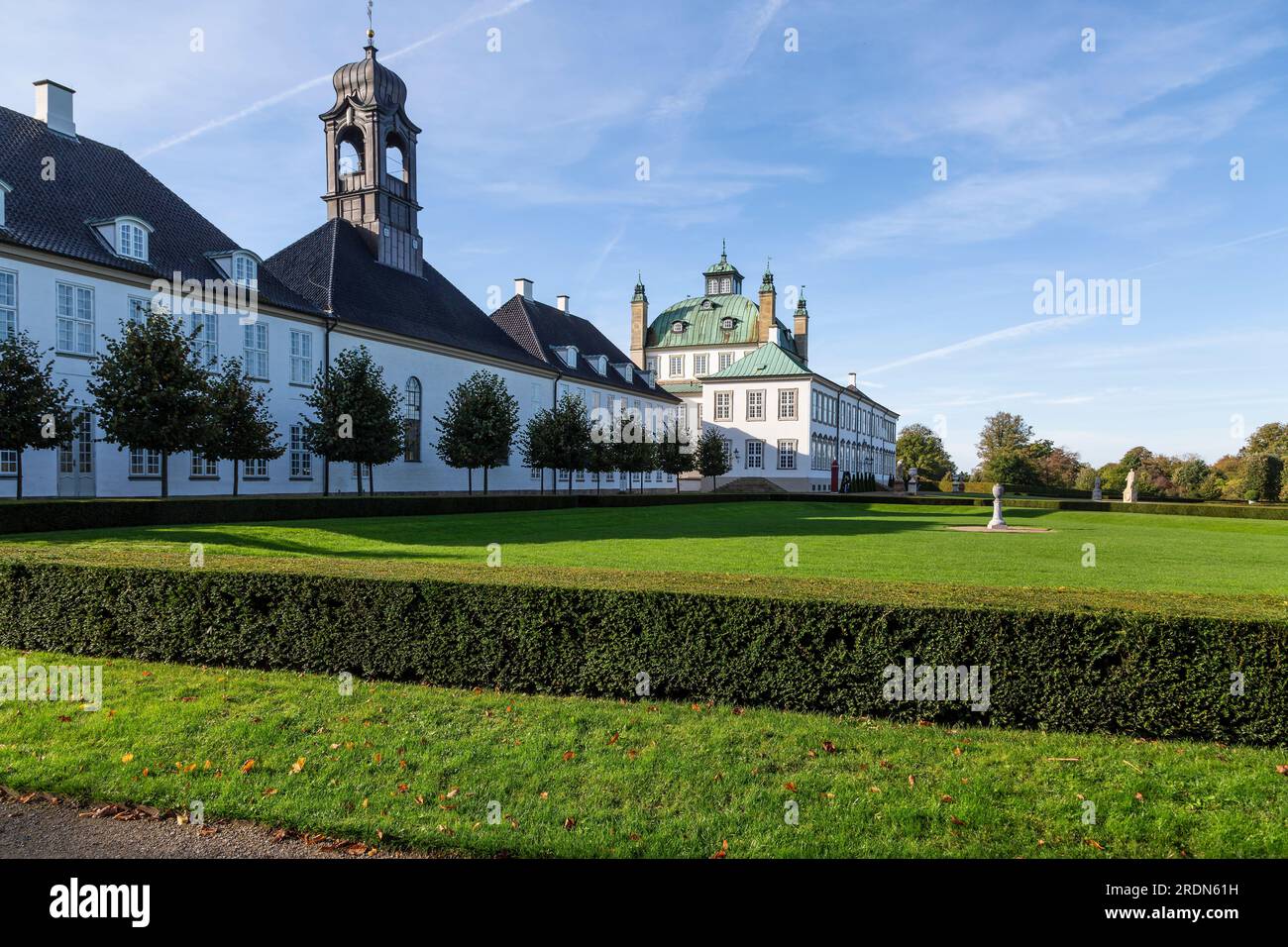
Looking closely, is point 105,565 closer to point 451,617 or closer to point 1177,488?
point 451,617

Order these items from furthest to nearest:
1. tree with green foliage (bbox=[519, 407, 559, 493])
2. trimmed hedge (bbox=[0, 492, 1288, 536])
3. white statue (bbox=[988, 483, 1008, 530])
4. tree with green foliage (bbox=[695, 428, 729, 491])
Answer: tree with green foliage (bbox=[695, 428, 729, 491]) → tree with green foliage (bbox=[519, 407, 559, 493]) → white statue (bbox=[988, 483, 1008, 530]) → trimmed hedge (bbox=[0, 492, 1288, 536])

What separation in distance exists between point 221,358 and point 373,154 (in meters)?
15.9

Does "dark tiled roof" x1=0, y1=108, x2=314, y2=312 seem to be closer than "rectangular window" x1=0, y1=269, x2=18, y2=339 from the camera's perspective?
No

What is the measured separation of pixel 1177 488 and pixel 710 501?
55.6 metres

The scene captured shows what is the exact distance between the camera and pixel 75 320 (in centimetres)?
2416

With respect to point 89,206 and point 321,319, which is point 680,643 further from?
point 321,319

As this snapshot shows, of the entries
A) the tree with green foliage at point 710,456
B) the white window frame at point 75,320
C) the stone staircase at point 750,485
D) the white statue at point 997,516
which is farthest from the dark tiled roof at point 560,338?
the white statue at point 997,516

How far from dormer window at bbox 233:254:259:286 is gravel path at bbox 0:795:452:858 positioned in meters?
28.9

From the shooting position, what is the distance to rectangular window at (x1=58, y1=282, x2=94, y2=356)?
23.8 metres

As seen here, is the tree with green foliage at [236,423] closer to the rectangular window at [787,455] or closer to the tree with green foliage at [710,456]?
the tree with green foliage at [710,456]

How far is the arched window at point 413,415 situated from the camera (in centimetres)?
3850

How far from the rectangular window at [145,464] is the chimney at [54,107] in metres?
11.4

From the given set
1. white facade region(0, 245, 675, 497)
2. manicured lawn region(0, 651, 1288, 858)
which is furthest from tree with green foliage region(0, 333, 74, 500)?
manicured lawn region(0, 651, 1288, 858)

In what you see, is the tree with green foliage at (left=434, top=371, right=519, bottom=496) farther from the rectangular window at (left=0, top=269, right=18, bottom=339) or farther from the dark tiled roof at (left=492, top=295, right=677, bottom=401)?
the rectangular window at (left=0, top=269, right=18, bottom=339)
